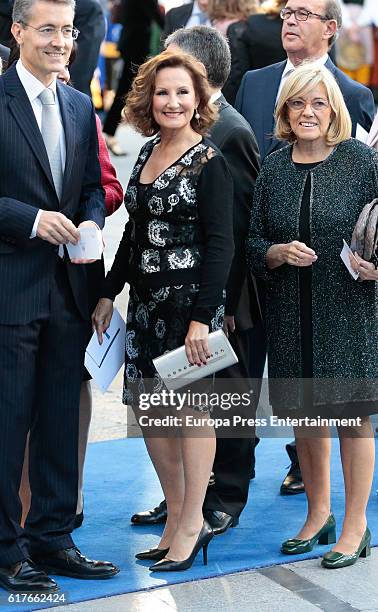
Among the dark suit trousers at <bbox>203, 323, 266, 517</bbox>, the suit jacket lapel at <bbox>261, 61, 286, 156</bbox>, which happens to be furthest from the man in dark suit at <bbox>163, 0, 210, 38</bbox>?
the dark suit trousers at <bbox>203, 323, 266, 517</bbox>

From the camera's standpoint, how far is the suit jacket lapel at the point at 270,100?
5.52m

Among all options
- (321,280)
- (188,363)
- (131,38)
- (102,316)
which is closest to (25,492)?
(102,316)

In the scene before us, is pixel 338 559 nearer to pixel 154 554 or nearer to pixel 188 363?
pixel 154 554

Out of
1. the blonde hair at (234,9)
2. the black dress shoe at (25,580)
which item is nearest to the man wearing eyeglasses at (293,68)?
the black dress shoe at (25,580)

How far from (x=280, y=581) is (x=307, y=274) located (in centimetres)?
112

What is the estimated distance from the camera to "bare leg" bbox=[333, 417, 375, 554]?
4.78 meters

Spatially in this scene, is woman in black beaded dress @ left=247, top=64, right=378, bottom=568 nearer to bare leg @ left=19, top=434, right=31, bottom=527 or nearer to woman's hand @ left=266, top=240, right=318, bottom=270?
woman's hand @ left=266, top=240, right=318, bottom=270

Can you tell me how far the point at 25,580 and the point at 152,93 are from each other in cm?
179

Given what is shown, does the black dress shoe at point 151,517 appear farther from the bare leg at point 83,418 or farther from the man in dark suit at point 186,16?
the man in dark suit at point 186,16

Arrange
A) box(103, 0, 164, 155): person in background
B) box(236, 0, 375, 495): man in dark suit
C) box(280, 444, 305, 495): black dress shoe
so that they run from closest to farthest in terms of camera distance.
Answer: box(236, 0, 375, 495): man in dark suit, box(280, 444, 305, 495): black dress shoe, box(103, 0, 164, 155): person in background

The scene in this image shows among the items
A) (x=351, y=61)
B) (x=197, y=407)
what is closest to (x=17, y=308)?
(x=197, y=407)

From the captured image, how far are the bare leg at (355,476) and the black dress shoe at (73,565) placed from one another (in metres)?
0.87

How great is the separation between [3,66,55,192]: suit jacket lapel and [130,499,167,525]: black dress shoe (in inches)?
64.5

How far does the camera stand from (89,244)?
14.3ft
